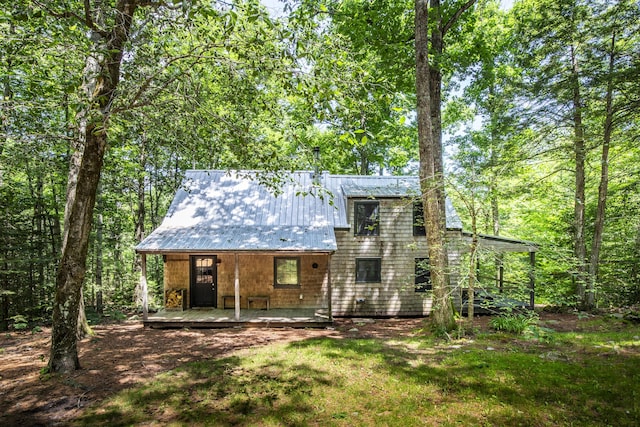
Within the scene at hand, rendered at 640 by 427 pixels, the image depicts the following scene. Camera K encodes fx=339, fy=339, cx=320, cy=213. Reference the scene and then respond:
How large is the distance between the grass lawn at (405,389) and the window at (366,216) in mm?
6326

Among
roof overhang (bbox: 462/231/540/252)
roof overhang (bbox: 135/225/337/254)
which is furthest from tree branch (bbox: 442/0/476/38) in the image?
roof overhang (bbox: 135/225/337/254)

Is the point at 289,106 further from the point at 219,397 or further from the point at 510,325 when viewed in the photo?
the point at 219,397

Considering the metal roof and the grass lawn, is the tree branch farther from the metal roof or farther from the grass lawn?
the grass lawn

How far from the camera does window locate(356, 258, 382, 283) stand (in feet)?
42.9

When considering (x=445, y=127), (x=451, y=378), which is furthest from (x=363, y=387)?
(x=445, y=127)

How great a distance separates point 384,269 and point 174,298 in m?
7.81

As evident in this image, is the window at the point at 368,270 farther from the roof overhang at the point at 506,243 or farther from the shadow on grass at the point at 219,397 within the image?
the shadow on grass at the point at 219,397

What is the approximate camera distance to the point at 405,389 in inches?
200

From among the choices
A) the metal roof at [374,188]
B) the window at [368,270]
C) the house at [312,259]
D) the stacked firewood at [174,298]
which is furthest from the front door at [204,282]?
the window at [368,270]

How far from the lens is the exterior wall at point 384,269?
1291cm

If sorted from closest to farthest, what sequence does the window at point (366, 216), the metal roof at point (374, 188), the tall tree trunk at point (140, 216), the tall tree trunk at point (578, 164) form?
1. the tall tree trunk at point (578, 164)
2. the metal roof at point (374, 188)
3. the window at point (366, 216)
4. the tall tree trunk at point (140, 216)

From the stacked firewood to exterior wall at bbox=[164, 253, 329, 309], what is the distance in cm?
30

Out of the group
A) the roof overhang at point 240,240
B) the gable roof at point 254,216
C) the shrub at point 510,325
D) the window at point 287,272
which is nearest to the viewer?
the shrub at point 510,325

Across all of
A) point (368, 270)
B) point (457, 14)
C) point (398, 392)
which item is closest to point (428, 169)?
point (457, 14)
